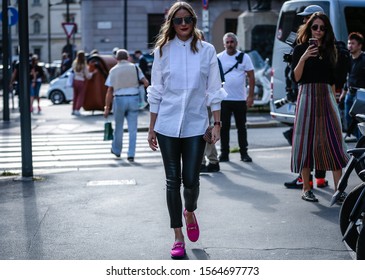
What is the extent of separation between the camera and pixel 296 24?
52.2ft

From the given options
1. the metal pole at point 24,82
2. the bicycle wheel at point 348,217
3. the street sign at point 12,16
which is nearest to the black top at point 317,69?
the bicycle wheel at point 348,217

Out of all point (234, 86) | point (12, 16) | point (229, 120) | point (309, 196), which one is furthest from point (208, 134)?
point (12, 16)

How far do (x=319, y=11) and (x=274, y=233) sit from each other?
2605 millimetres

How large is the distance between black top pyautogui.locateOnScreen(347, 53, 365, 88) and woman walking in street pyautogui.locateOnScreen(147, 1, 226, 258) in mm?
6244

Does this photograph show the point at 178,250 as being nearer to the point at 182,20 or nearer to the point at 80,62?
the point at 182,20

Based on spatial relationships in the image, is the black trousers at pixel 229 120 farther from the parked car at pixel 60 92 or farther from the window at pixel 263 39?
the parked car at pixel 60 92

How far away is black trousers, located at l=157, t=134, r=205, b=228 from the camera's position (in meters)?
6.37

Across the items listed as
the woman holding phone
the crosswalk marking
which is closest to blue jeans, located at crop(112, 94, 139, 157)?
the crosswalk marking

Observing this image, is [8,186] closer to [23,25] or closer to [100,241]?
[23,25]

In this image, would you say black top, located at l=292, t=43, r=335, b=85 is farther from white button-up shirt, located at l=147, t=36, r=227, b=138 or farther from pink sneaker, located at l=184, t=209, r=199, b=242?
pink sneaker, located at l=184, t=209, r=199, b=242

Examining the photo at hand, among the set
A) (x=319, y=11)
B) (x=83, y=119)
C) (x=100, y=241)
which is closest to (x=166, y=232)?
(x=100, y=241)

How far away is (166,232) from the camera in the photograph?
24.0 ft

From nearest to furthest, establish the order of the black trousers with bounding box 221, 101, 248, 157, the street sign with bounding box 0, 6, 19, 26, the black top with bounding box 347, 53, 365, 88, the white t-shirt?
1. the black top with bounding box 347, 53, 365, 88
2. the white t-shirt
3. the black trousers with bounding box 221, 101, 248, 157
4. the street sign with bounding box 0, 6, 19, 26

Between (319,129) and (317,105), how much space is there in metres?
0.24
